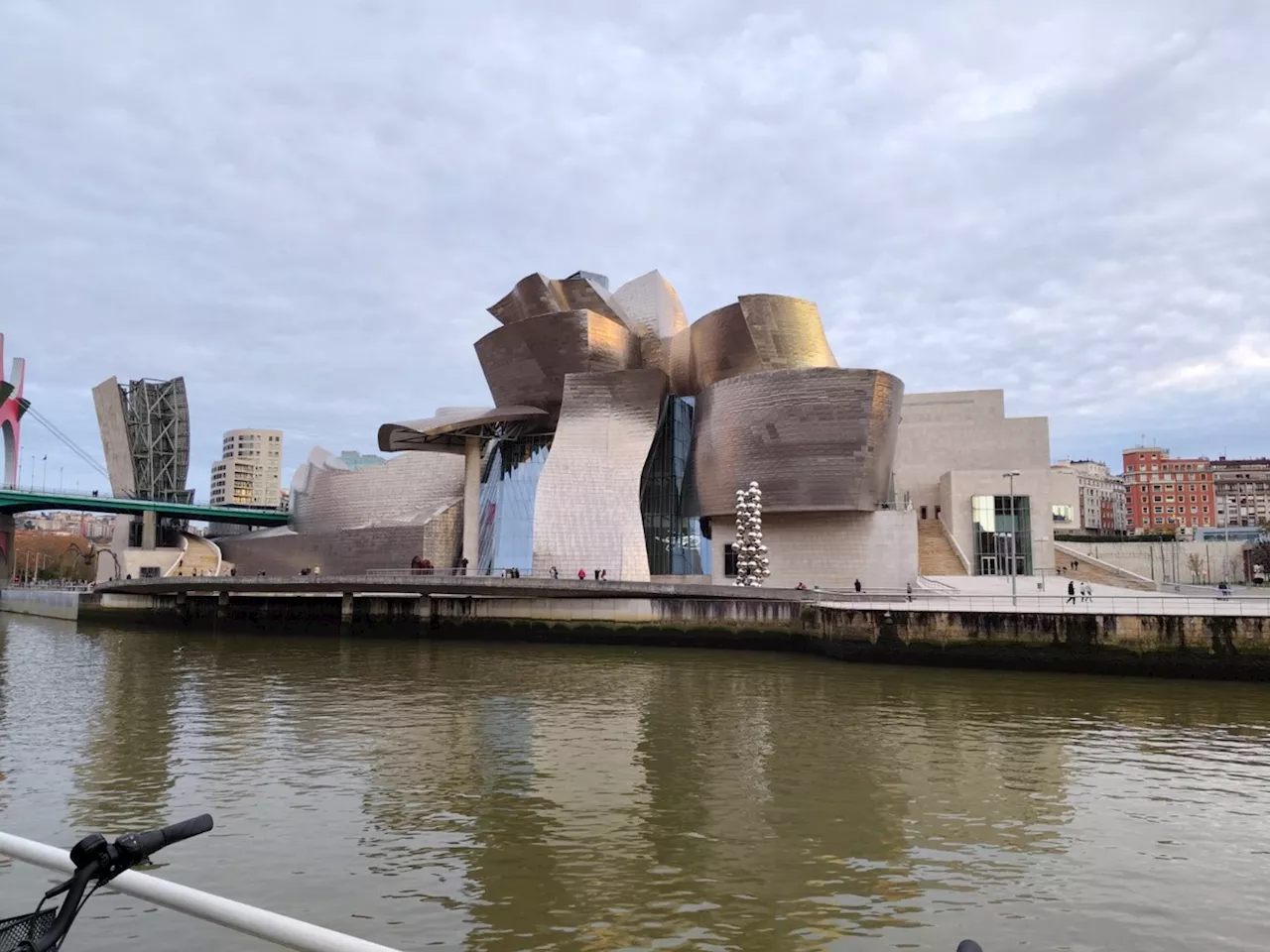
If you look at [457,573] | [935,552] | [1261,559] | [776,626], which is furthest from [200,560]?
[1261,559]

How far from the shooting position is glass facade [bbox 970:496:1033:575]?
44094mm

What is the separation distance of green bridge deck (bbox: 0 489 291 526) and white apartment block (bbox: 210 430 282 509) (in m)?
107

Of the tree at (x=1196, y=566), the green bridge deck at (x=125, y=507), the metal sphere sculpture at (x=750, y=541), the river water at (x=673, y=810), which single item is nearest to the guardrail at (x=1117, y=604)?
the river water at (x=673, y=810)

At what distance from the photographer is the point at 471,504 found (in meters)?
46.7

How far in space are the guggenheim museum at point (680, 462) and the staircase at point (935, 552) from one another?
0.34ft

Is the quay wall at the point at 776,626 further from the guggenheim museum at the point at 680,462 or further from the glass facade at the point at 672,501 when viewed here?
the glass facade at the point at 672,501

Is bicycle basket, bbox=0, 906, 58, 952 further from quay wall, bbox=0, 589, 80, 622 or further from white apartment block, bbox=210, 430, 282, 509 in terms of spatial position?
white apartment block, bbox=210, 430, 282, 509

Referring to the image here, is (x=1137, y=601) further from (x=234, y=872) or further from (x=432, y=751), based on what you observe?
(x=234, y=872)

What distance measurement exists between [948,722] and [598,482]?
85.1 feet

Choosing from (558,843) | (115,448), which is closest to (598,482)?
(558,843)

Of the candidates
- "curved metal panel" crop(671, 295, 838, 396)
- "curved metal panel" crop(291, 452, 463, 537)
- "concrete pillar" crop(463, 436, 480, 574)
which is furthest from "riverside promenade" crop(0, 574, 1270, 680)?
"curved metal panel" crop(671, 295, 838, 396)

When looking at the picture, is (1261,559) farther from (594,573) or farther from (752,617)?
(594,573)

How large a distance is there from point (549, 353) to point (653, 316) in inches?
230

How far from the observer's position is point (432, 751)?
13.0 meters
